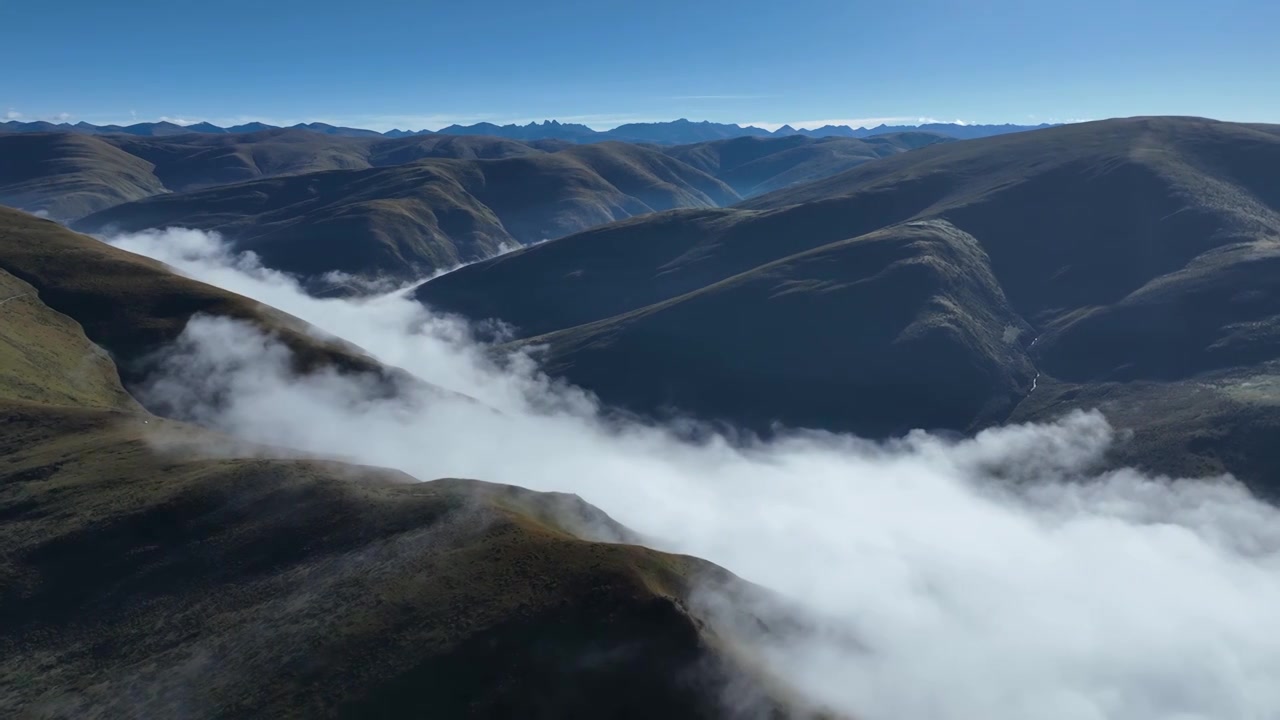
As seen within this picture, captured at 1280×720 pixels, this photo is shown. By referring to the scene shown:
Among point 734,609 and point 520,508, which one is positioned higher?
point 520,508

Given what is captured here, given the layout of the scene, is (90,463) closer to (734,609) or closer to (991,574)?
(734,609)

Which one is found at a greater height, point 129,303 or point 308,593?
point 129,303

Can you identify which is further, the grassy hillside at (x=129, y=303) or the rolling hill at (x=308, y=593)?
the grassy hillside at (x=129, y=303)

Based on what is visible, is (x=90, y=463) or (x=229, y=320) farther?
(x=229, y=320)

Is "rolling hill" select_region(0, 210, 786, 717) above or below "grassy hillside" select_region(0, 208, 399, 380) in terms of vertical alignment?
below

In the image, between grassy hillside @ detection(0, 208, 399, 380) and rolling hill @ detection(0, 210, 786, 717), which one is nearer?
rolling hill @ detection(0, 210, 786, 717)

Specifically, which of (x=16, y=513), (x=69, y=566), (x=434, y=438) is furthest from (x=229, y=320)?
(x=69, y=566)

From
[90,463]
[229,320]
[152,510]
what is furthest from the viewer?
[229,320]

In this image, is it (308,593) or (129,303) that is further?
(129,303)
